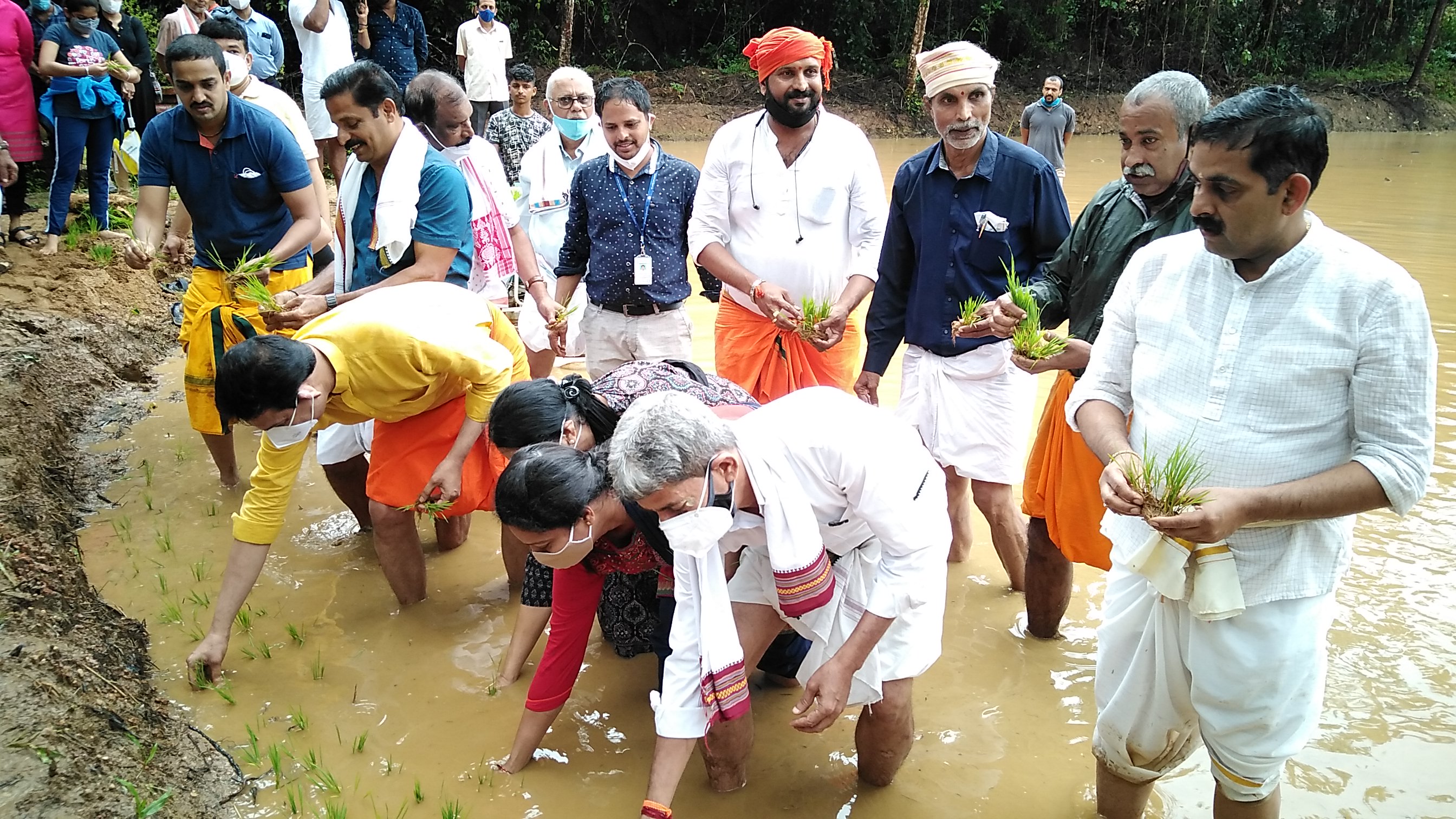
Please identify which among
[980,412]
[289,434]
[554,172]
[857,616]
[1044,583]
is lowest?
[1044,583]

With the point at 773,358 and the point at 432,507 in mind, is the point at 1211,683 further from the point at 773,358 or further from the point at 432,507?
the point at 432,507

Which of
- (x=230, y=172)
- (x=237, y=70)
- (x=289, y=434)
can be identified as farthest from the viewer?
(x=237, y=70)

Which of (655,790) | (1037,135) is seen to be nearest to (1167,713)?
(655,790)

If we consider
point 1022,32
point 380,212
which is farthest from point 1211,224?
point 1022,32

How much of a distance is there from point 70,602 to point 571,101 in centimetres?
343

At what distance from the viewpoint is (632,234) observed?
4535 mm

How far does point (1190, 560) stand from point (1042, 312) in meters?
1.28

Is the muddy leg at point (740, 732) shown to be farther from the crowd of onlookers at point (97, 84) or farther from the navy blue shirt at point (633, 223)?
the crowd of onlookers at point (97, 84)

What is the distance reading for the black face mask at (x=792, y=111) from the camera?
13.5 ft

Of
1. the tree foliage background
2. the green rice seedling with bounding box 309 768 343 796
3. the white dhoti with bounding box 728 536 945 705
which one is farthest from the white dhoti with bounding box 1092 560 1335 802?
the tree foliage background

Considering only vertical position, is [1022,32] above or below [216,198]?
above

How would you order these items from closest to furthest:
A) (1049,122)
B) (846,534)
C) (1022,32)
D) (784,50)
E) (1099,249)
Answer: (846,534), (1099,249), (784,50), (1049,122), (1022,32)

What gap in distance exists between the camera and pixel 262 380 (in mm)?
2992

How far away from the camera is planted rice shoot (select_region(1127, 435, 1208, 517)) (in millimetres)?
2045
